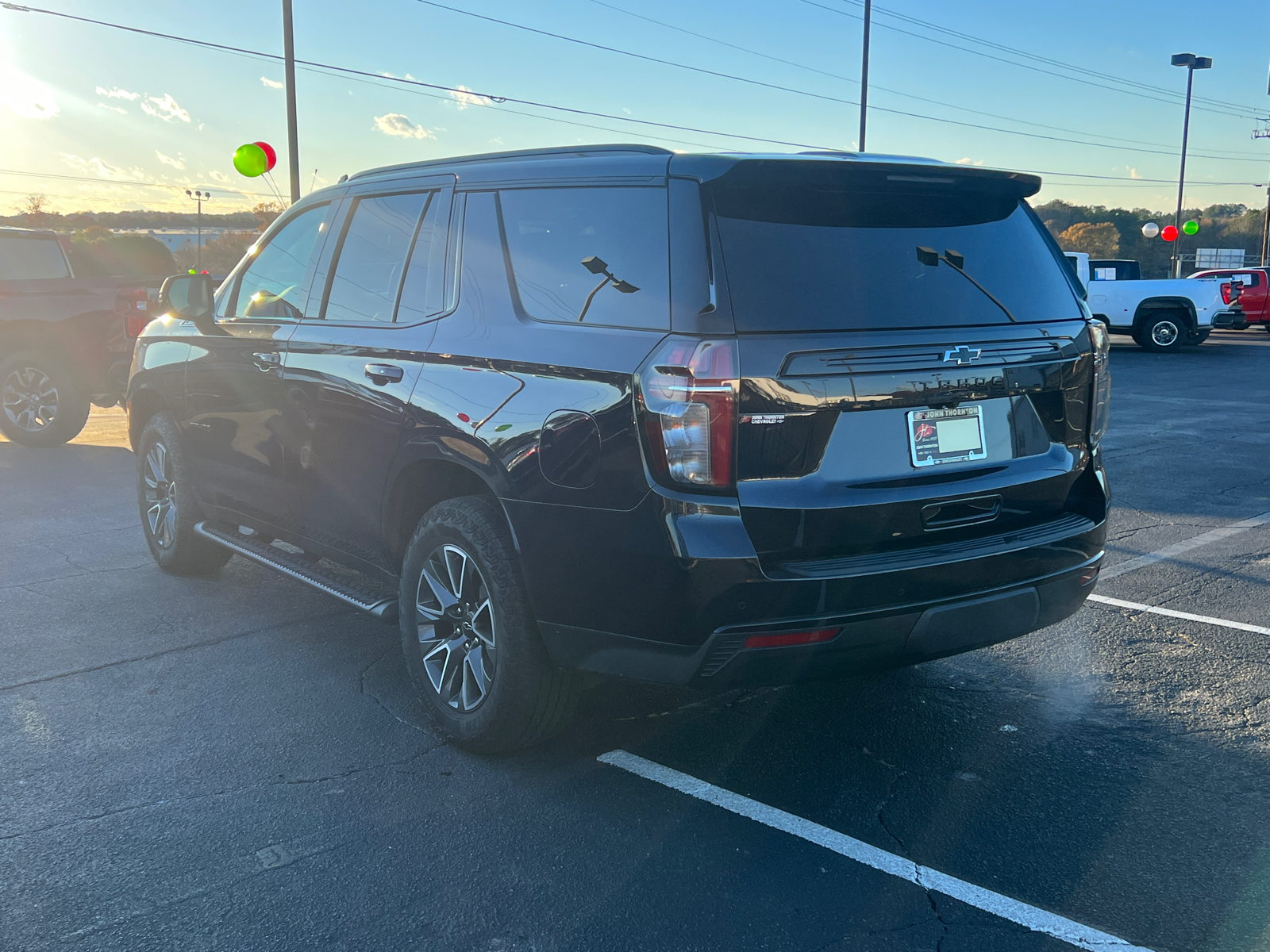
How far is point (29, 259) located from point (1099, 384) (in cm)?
1108

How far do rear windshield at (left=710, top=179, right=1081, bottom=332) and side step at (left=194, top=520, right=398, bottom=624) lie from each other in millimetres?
1999

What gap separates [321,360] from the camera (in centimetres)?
442

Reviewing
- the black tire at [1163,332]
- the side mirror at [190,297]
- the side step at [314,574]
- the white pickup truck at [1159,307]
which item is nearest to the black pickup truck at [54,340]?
the side mirror at [190,297]

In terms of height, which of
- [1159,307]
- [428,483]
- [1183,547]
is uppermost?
[1159,307]

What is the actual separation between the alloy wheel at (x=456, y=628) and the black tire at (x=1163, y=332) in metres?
24.3

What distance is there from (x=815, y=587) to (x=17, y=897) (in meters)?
2.30

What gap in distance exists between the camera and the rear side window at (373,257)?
4.21m

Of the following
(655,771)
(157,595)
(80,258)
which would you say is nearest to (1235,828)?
(655,771)

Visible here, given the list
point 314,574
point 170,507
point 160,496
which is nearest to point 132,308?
point 160,496

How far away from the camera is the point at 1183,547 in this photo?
664 centimetres

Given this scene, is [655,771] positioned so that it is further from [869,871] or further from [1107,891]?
[1107,891]

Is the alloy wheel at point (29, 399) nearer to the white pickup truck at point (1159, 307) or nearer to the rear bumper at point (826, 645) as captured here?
the rear bumper at point (826, 645)

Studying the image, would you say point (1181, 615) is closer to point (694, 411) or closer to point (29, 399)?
point (694, 411)

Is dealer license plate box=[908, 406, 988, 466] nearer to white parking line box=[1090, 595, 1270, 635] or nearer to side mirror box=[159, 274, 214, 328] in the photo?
white parking line box=[1090, 595, 1270, 635]
